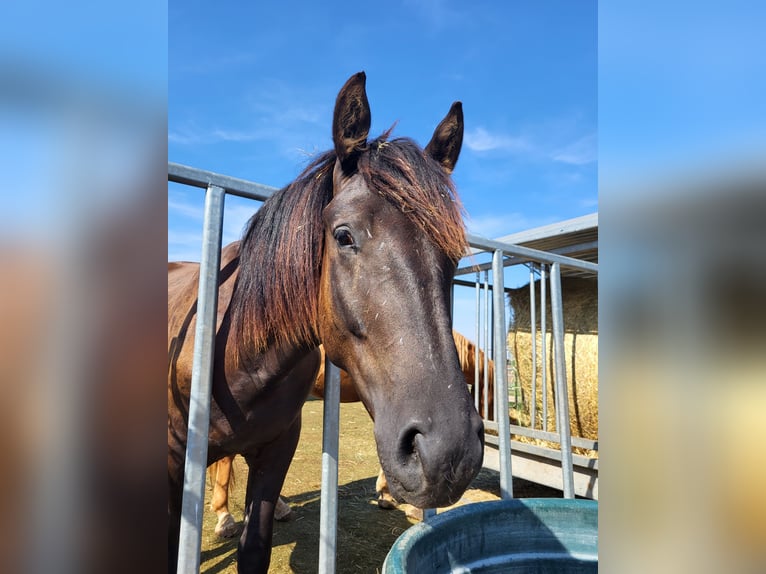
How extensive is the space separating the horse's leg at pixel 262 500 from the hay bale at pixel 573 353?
12.3 ft

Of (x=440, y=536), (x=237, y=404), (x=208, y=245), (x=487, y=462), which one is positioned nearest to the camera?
(x=440, y=536)

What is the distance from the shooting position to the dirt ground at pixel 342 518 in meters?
3.47

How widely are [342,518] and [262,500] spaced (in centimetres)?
219

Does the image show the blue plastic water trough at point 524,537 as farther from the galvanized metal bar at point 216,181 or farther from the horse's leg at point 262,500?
the galvanized metal bar at point 216,181

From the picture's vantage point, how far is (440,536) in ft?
4.66

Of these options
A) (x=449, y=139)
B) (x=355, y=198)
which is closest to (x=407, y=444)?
(x=355, y=198)

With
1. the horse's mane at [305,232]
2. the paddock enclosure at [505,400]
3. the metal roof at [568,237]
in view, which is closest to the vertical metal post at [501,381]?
the paddock enclosure at [505,400]

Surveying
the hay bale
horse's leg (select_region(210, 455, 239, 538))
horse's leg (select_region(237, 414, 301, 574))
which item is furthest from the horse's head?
the hay bale

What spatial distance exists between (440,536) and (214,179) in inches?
61.6

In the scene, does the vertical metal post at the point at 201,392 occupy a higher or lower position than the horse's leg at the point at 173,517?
higher
